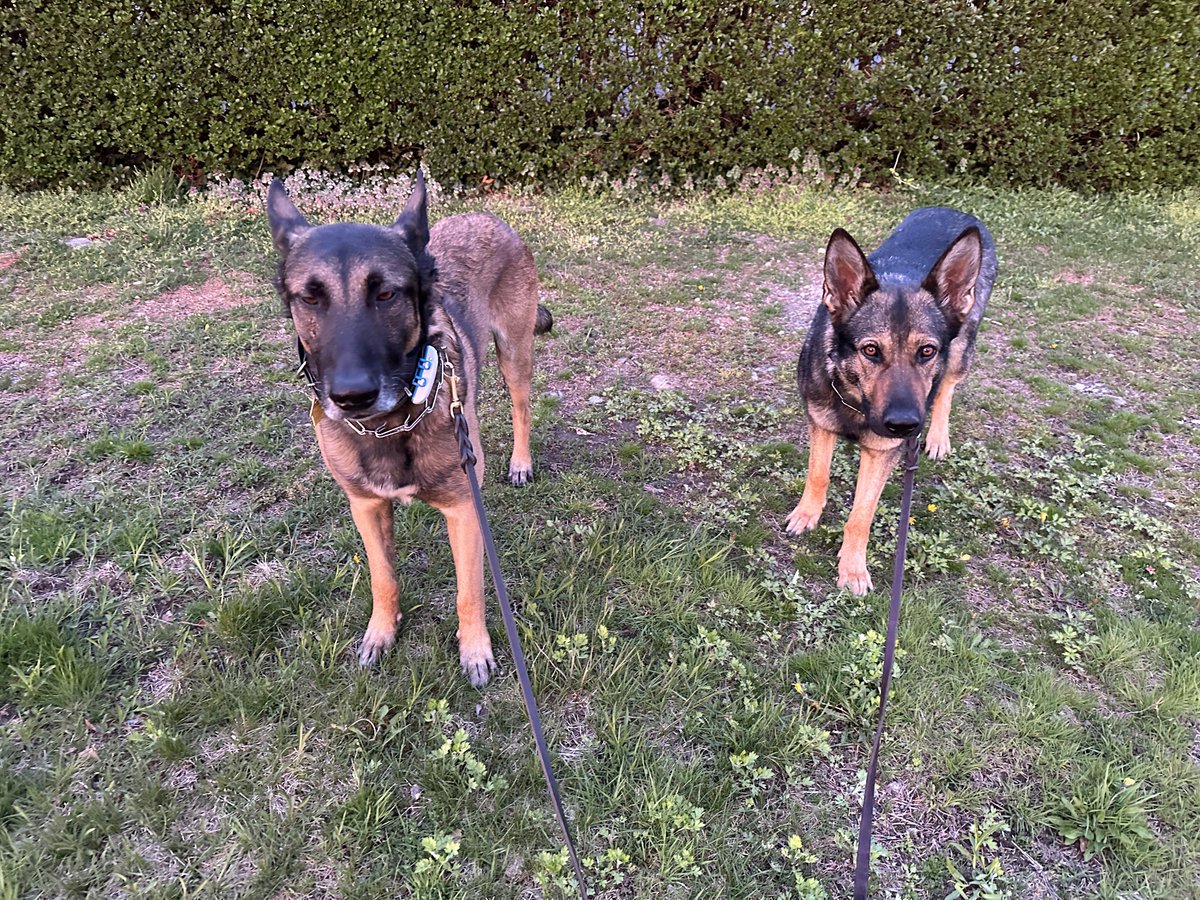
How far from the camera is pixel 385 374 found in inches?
83.4

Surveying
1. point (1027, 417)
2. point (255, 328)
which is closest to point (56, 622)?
point (255, 328)

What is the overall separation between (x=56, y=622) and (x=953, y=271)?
172 inches

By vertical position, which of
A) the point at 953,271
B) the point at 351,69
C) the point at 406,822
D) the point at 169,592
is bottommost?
the point at 406,822

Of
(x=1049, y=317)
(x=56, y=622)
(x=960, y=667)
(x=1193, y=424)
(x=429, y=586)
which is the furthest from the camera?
(x=1049, y=317)

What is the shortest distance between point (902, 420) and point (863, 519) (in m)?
0.85

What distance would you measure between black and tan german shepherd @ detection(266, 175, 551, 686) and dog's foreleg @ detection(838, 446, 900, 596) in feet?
6.35

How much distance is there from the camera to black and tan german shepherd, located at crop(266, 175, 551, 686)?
2.13 metres

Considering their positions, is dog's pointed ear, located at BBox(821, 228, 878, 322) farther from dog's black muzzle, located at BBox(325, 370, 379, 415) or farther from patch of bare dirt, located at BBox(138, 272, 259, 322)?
patch of bare dirt, located at BBox(138, 272, 259, 322)

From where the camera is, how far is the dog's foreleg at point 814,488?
3.54 m

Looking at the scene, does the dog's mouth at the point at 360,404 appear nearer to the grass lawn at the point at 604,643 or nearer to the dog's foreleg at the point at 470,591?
the dog's foreleg at the point at 470,591

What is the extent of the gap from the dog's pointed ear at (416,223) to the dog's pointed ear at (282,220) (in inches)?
14.1

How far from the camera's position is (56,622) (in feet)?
8.77

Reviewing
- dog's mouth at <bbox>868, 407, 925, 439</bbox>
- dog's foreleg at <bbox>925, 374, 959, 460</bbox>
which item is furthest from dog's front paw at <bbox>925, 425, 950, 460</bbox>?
dog's mouth at <bbox>868, 407, 925, 439</bbox>

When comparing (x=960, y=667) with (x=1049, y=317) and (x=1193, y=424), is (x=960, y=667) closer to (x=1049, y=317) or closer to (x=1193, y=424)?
(x=1193, y=424)
